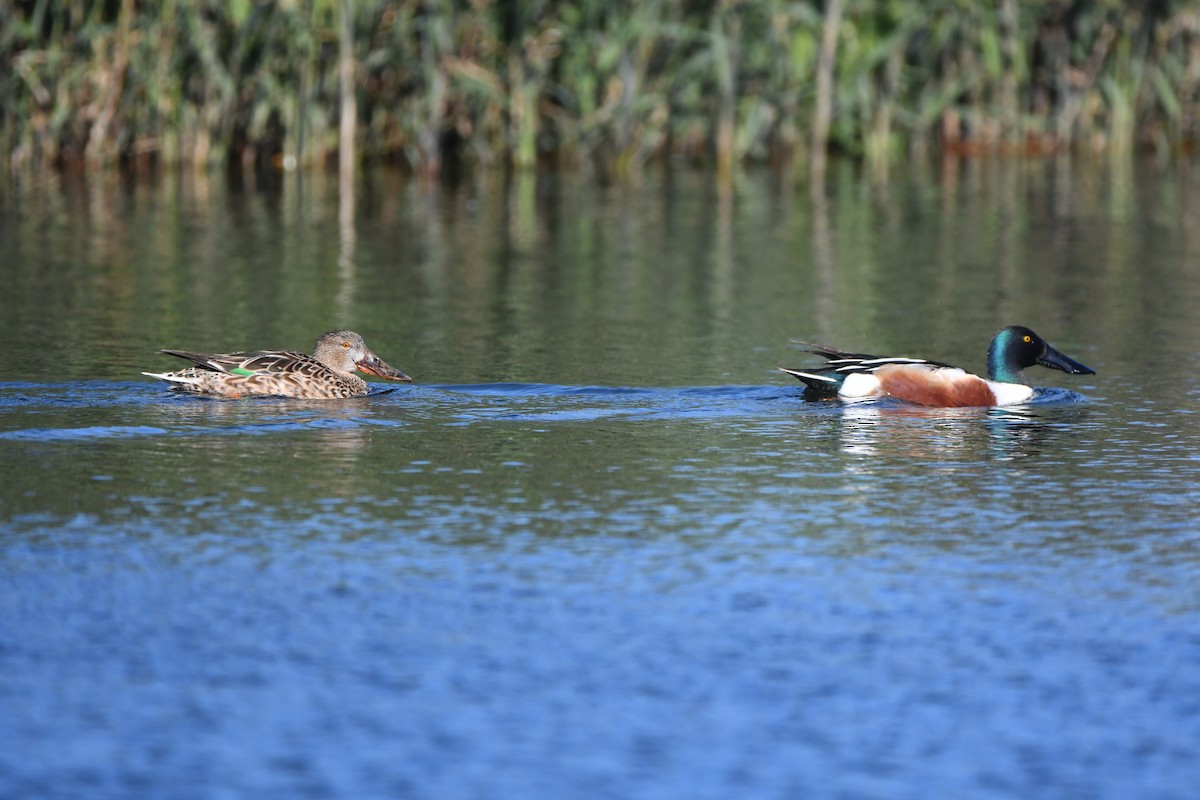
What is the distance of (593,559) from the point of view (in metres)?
7.12

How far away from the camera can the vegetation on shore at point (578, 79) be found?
22766 mm

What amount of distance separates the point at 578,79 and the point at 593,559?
17968 millimetres

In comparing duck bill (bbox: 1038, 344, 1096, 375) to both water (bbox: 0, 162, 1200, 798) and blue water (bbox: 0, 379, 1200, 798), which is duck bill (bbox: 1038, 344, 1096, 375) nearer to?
water (bbox: 0, 162, 1200, 798)

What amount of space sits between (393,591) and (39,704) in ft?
4.66

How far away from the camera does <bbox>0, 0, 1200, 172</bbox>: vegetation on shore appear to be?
74.7 feet

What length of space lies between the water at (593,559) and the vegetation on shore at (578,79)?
865cm

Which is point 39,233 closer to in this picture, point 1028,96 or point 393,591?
point 393,591

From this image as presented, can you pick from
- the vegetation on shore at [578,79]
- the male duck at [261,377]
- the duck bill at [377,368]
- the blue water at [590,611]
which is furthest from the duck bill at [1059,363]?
the vegetation on shore at [578,79]

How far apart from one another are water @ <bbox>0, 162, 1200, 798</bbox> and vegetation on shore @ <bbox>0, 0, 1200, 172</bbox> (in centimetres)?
865

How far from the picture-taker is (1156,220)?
2062 centimetres

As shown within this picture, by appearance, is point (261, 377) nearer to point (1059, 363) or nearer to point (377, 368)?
point (377, 368)

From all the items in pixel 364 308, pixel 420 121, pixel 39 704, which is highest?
pixel 420 121

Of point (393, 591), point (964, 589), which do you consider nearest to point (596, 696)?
point (393, 591)

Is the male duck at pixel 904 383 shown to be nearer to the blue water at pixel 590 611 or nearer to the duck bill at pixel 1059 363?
the duck bill at pixel 1059 363
